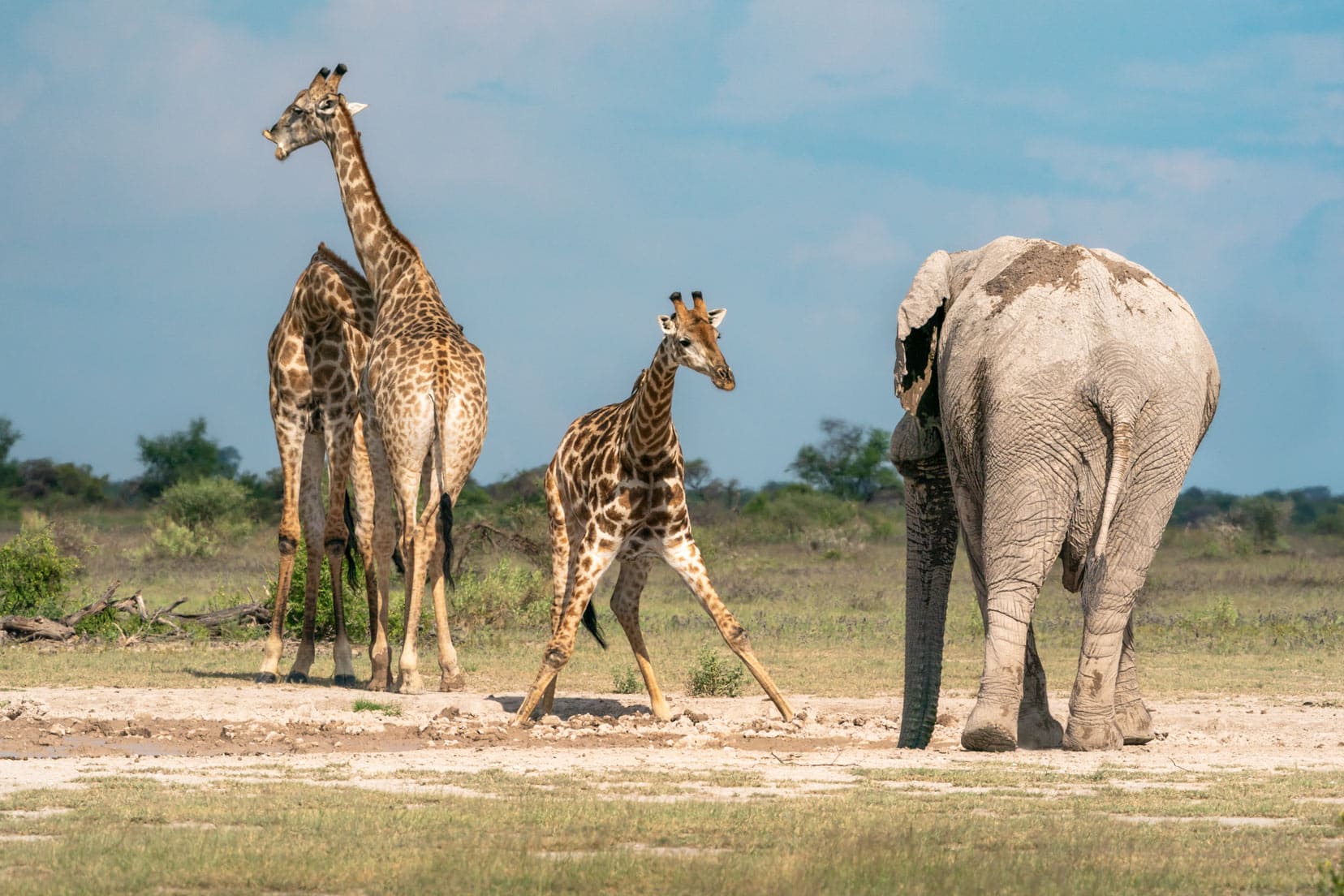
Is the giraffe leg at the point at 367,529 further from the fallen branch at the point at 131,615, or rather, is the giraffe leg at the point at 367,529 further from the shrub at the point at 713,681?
the fallen branch at the point at 131,615

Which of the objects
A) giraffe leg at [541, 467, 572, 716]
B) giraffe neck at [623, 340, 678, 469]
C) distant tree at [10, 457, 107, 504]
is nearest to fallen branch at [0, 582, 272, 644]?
giraffe leg at [541, 467, 572, 716]

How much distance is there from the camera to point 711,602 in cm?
1010

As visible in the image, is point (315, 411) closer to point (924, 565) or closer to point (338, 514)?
point (338, 514)

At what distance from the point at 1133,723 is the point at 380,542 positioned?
577 cm

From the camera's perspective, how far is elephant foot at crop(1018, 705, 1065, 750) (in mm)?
9578

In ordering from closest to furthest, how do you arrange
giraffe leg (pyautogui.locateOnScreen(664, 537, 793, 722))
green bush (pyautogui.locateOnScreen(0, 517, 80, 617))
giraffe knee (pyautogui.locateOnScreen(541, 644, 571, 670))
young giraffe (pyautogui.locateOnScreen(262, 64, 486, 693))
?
giraffe leg (pyautogui.locateOnScreen(664, 537, 793, 722)) → giraffe knee (pyautogui.locateOnScreen(541, 644, 571, 670)) → young giraffe (pyautogui.locateOnScreen(262, 64, 486, 693)) → green bush (pyautogui.locateOnScreen(0, 517, 80, 617))

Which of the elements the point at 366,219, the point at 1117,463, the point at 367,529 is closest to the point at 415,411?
the point at 367,529

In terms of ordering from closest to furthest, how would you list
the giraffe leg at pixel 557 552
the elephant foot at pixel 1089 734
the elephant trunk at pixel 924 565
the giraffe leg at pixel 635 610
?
the elephant foot at pixel 1089 734 < the elephant trunk at pixel 924 565 < the giraffe leg at pixel 557 552 < the giraffe leg at pixel 635 610

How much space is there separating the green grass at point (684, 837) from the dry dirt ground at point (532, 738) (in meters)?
0.45

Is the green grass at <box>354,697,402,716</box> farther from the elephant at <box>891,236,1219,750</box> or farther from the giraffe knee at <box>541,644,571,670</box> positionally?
the elephant at <box>891,236,1219,750</box>

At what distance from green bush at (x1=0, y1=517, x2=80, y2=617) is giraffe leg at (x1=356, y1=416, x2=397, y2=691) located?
7022 millimetres

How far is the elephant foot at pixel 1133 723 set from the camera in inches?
382

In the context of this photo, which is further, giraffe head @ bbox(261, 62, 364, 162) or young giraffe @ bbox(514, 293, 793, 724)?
giraffe head @ bbox(261, 62, 364, 162)

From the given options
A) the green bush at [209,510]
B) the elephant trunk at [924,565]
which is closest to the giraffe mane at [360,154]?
the elephant trunk at [924,565]
